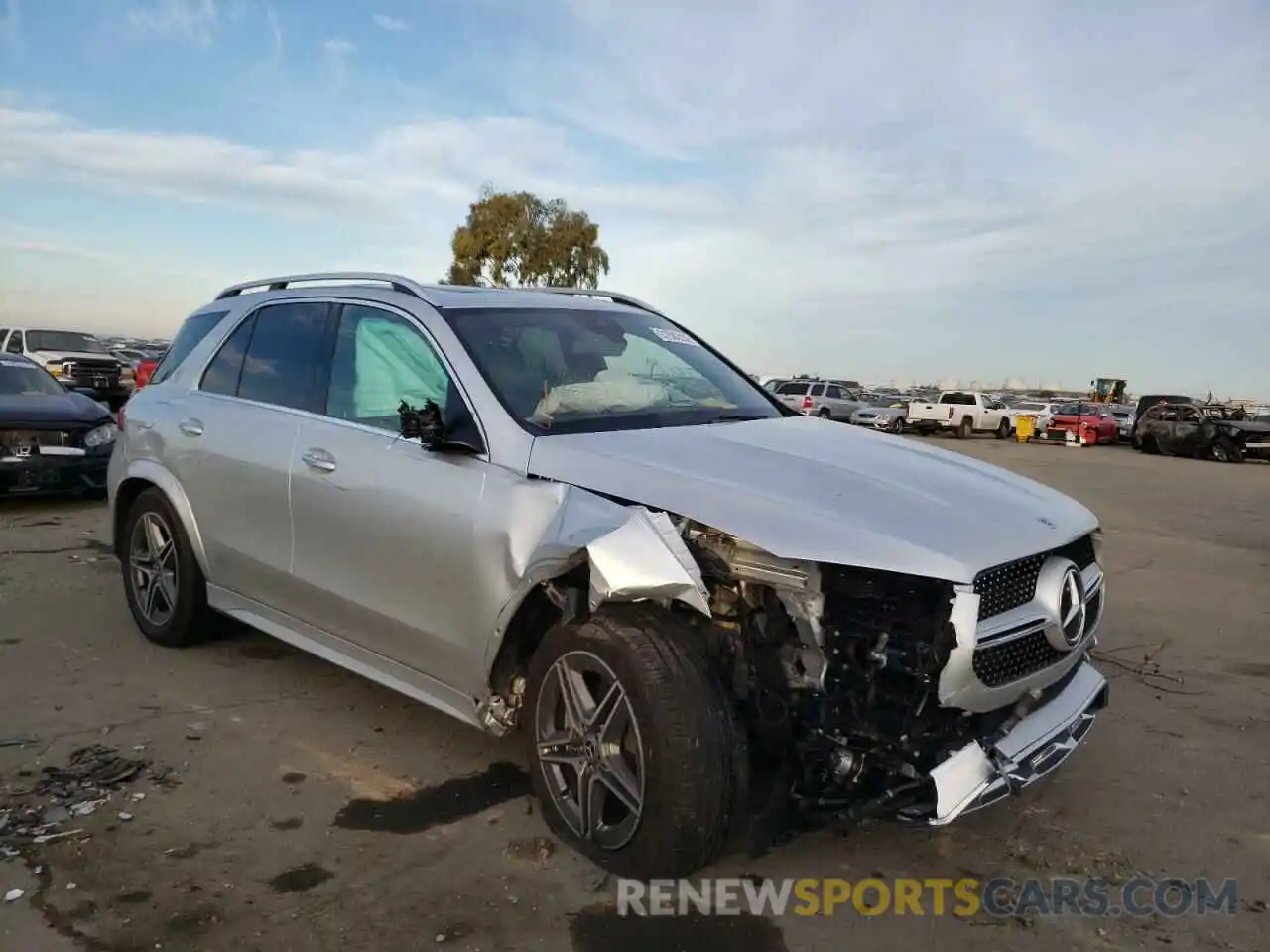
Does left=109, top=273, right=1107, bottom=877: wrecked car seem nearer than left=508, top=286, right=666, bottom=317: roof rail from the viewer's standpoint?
Yes

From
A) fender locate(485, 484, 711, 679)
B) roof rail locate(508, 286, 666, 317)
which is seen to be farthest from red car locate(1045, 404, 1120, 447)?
fender locate(485, 484, 711, 679)

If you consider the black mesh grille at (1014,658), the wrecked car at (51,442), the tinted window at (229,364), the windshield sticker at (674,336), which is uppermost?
the windshield sticker at (674,336)

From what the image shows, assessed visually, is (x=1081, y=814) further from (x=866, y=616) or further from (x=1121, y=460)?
(x=1121, y=460)

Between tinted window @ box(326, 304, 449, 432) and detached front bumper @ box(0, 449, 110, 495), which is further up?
tinted window @ box(326, 304, 449, 432)

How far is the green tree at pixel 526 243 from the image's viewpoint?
48.2 metres

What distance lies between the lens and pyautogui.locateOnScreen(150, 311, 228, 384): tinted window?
5297mm

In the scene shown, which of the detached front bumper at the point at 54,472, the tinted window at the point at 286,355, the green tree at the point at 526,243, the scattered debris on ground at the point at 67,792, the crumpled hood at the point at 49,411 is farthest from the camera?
the green tree at the point at 526,243

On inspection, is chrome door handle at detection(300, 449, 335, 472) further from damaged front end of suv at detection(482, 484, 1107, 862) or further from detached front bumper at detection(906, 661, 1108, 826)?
detached front bumper at detection(906, 661, 1108, 826)

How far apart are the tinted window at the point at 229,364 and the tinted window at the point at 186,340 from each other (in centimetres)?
26

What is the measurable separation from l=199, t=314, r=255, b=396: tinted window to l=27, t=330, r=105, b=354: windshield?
2353 cm

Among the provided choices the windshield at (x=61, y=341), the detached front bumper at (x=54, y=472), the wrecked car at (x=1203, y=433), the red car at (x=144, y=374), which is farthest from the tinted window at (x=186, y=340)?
the wrecked car at (x=1203, y=433)

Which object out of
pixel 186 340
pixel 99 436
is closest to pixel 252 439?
pixel 186 340

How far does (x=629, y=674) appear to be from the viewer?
2.94 m

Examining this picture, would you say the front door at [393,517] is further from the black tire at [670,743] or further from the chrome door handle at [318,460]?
the black tire at [670,743]
